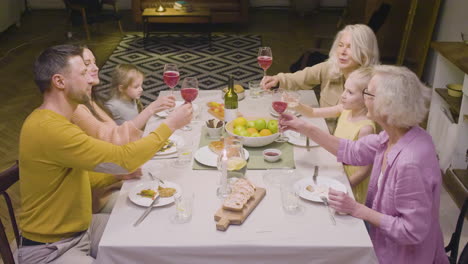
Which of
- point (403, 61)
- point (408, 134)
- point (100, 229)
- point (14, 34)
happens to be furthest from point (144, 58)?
point (408, 134)

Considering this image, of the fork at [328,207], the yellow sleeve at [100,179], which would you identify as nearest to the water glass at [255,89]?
the yellow sleeve at [100,179]

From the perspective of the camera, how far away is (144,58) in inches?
236

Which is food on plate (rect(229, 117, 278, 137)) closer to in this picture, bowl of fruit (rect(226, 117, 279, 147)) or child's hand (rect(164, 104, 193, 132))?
bowl of fruit (rect(226, 117, 279, 147))

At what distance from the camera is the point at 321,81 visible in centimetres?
311

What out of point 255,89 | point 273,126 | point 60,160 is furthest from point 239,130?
point 60,160

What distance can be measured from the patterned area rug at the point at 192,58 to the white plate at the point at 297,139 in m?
2.62

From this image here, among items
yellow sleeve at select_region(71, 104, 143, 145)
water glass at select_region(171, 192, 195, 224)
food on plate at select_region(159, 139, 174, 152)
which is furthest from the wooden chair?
water glass at select_region(171, 192, 195, 224)

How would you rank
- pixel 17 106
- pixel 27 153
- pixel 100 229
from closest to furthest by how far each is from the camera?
pixel 27 153
pixel 100 229
pixel 17 106

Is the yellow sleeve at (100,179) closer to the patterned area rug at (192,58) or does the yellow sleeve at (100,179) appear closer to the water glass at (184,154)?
the water glass at (184,154)

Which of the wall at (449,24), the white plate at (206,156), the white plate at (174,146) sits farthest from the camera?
the wall at (449,24)

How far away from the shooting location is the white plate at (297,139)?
2.31 metres

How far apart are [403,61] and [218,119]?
144 inches

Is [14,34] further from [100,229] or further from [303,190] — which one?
[303,190]

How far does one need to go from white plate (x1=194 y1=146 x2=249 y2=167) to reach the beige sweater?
956 mm
